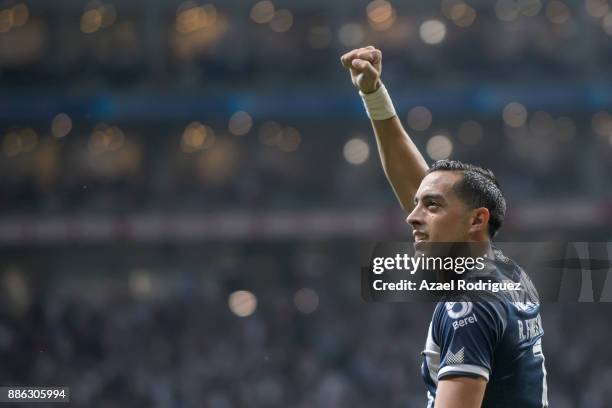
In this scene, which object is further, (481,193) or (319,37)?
(319,37)

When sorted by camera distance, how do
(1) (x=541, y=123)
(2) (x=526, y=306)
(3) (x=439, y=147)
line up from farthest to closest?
(3) (x=439, y=147)
(1) (x=541, y=123)
(2) (x=526, y=306)

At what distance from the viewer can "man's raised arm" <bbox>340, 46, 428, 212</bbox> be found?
18.0ft

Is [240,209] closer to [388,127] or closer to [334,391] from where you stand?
[334,391]

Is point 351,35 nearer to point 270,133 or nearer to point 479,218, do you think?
point 270,133

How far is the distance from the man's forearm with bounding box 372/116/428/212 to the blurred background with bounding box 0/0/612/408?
20.1m

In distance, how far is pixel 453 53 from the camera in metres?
31.5

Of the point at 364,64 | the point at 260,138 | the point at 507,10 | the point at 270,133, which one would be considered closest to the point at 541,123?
the point at 507,10

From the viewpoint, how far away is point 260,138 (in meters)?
32.9

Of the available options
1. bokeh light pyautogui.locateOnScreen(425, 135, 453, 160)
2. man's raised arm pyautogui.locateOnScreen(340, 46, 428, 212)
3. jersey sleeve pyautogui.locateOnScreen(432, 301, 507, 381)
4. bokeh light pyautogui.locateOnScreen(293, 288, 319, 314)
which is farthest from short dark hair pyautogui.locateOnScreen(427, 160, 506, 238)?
bokeh light pyautogui.locateOnScreen(425, 135, 453, 160)

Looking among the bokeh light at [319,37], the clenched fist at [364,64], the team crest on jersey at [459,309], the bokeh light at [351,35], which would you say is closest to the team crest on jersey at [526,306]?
the team crest on jersey at [459,309]

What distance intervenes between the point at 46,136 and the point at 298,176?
8.01 m

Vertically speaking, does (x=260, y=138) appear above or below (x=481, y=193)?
above

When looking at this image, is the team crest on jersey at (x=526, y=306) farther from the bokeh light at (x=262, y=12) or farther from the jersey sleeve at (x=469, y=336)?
the bokeh light at (x=262, y=12)

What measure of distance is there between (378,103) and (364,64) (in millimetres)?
477
